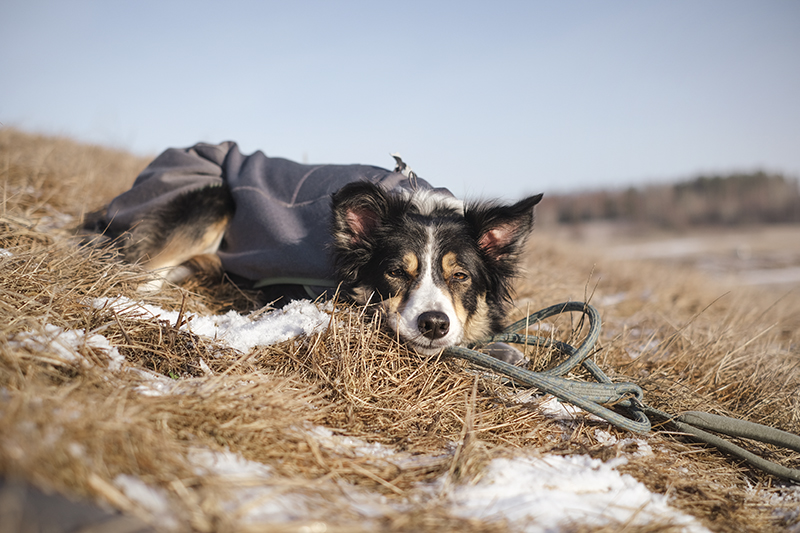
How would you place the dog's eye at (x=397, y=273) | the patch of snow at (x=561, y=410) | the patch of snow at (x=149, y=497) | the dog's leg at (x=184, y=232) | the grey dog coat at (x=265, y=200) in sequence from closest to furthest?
the patch of snow at (x=149, y=497), the patch of snow at (x=561, y=410), the dog's eye at (x=397, y=273), the grey dog coat at (x=265, y=200), the dog's leg at (x=184, y=232)

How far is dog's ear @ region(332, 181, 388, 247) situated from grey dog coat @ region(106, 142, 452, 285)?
33cm

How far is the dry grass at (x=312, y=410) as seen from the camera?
4.04ft

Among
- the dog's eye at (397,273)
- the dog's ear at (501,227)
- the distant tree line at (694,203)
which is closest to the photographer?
the dog's eye at (397,273)

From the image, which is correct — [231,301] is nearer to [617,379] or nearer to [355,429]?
[355,429]

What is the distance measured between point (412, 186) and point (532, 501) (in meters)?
2.64

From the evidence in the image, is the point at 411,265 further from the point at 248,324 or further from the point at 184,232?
the point at 184,232

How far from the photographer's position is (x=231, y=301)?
394cm

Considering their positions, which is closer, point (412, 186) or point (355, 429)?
point (355, 429)

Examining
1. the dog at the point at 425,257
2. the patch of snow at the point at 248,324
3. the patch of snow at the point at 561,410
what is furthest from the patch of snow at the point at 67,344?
the patch of snow at the point at 561,410

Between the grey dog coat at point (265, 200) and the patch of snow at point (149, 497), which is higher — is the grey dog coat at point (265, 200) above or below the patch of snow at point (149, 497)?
above

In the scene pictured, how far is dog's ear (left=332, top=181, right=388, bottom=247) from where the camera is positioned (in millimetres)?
3051

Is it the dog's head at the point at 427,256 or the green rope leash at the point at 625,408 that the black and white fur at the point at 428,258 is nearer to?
the dog's head at the point at 427,256

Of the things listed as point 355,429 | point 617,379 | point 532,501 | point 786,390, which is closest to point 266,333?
point 355,429

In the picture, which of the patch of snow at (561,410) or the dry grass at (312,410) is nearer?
the dry grass at (312,410)
